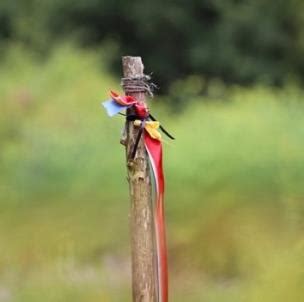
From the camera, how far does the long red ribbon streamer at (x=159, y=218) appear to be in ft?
7.02

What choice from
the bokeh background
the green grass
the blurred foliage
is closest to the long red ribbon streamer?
the bokeh background

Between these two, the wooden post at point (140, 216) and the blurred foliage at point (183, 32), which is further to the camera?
the blurred foliage at point (183, 32)

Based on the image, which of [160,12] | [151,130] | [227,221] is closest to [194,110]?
[227,221]

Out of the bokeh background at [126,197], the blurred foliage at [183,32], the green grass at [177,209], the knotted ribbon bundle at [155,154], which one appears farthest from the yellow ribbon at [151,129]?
the blurred foliage at [183,32]

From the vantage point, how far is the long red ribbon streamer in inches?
84.2

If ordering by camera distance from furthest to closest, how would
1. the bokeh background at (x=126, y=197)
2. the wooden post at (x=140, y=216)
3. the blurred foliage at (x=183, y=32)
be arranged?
the blurred foliage at (x=183, y=32) → the bokeh background at (x=126, y=197) → the wooden post at (x=140, y=216)

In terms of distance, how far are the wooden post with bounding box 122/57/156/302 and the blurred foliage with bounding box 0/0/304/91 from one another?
370 inches

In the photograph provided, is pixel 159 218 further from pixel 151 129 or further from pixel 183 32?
pixel 183 32

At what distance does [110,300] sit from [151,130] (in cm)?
304

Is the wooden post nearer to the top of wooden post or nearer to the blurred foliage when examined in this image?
the top of wooden post

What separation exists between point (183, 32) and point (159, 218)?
10.6 metres

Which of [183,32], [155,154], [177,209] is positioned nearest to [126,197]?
[177,209]

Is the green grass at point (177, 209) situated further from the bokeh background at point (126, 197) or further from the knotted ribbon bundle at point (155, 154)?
the knotted ribbon bundle at point (155, 154)

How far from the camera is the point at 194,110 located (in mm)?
8039
